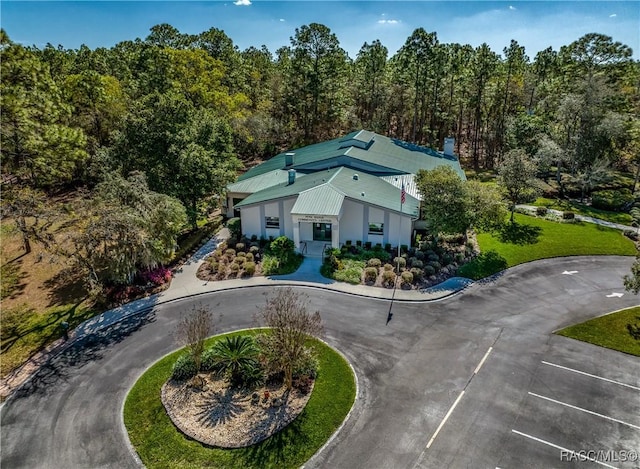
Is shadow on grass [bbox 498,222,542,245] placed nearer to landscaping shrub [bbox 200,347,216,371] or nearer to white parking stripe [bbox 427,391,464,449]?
white parking stripe [bbox 427,391,464,449]

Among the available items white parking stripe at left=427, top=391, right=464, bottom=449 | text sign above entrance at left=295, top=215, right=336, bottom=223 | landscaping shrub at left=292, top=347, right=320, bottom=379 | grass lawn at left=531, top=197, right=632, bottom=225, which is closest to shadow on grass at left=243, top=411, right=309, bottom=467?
landscaping shrub at left=292, top=347, right=320, bottom=379

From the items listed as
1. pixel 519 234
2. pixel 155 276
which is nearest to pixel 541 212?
pixel 519 234

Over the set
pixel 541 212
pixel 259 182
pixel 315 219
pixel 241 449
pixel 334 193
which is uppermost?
pixel 334 193

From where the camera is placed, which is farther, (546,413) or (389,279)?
(389,279)

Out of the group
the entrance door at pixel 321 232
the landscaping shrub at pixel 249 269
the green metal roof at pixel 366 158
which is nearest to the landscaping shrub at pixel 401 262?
the entrance door at pixel 321 232

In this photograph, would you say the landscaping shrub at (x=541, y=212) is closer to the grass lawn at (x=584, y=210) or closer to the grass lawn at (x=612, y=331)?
the grass lawn at (x=584, y=210)

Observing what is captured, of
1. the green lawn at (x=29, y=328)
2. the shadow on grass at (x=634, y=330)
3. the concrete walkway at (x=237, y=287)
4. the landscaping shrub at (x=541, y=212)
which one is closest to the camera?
the green lawn at (x=29, y=328)

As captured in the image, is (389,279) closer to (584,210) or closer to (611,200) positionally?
(584,210)

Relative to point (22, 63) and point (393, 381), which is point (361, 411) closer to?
point (393, 381)
